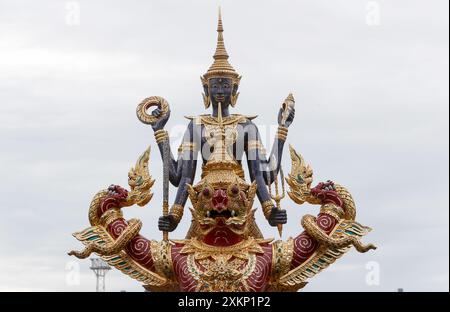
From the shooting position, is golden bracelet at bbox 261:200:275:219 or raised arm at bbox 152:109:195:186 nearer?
golden bracelet at bbox 261:200:275:219

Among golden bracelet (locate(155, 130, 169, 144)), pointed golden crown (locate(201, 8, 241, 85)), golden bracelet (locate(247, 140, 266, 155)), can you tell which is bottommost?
golden bracelet (locate(247, 140, 266, 155))

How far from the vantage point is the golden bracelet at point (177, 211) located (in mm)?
27703

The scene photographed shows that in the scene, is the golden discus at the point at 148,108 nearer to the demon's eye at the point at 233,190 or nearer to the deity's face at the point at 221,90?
the deity's face at the point at 221,90

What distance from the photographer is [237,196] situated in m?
27.3

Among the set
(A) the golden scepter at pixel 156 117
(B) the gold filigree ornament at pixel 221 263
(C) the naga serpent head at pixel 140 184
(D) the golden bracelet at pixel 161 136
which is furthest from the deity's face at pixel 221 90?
(B) the gold filigree ornament at pixel 221 263

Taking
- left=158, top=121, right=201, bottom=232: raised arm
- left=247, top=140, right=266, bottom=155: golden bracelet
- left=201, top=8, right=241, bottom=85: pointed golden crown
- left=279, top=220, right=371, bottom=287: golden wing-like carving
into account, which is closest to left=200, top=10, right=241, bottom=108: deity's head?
left=201, top=8, right=241, bottom=85: pointed golden crown

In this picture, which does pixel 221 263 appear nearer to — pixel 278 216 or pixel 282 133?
pixel 278 216

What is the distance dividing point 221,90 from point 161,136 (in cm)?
127

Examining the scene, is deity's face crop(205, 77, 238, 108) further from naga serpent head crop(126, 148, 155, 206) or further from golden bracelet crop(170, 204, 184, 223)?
golden bracelet crop(170, 204, 184, 223)

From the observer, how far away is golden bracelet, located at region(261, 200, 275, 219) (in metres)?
27.7

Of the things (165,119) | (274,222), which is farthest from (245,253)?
(165,119)

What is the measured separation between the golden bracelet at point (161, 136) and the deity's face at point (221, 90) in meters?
1.01
